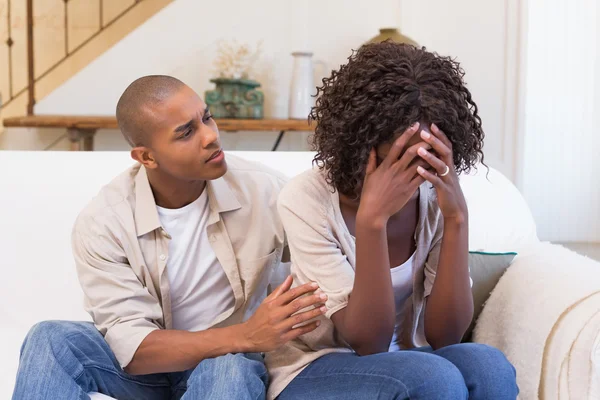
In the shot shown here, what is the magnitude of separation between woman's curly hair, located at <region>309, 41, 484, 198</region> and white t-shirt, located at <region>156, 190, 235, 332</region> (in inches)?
14.0

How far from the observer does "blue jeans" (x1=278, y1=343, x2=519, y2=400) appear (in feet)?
3.86

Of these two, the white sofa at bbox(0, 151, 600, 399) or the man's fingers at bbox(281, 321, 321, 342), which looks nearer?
the man's fingers at bbox(281, 321, 321, 342)

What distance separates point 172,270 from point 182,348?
0.21 m

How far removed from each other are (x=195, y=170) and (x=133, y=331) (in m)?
0.34

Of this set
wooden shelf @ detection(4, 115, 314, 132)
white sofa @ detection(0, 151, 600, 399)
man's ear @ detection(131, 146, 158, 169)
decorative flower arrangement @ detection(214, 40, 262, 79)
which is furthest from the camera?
decorative flower arrangement @ detection(214, 40, 262, 79)

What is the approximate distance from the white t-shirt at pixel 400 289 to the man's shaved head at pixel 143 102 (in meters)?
0.59

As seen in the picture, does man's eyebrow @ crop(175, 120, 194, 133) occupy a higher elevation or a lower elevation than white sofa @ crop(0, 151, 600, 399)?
higher

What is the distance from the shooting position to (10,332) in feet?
5.90

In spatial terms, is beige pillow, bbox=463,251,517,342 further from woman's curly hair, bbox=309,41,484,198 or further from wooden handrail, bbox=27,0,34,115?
wooden handrail, bbox=27,0,34,115

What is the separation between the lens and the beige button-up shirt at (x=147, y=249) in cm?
143

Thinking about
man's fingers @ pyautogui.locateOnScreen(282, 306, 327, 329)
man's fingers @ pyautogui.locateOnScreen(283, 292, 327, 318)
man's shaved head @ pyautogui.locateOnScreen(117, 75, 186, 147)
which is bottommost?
man's fingers @ pyautogui.locateOnScreen(282, 306, 327, 329)

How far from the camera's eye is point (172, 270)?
5.00 feet

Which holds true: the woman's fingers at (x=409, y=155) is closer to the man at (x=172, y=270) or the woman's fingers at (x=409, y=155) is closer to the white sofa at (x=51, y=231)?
the man at (x=172, y=270)

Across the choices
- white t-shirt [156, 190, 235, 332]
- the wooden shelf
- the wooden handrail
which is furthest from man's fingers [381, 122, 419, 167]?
the wooden handrail
